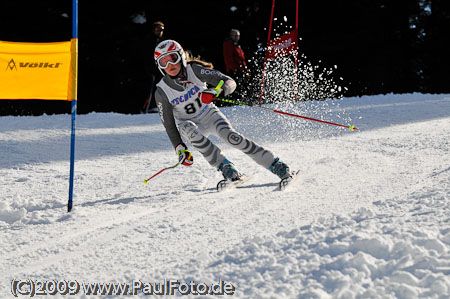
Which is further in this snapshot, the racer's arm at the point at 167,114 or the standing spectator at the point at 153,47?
the standing spectator at the point at 153,47

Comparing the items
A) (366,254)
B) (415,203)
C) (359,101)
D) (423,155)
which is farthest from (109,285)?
(359,101)

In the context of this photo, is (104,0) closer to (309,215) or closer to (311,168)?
(311,168)

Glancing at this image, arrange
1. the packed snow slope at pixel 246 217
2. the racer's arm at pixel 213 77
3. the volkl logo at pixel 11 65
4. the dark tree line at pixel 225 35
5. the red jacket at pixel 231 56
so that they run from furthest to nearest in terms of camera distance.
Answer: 1. the dark tree line at pixel 225 35
2. the red jacket at pixel 231 56
3. the racer's arm at pixel 213 77
4. the volkl logo at pixel 11 65
5. the packed snow slope at pixel 246 217

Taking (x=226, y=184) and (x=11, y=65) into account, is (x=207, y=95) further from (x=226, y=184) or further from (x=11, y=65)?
(x=11, y=65)

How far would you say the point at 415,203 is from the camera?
330 centimetres

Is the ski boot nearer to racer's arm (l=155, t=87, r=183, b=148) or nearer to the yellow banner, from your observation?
racer's arm (l=155, t=87, r=183, b=148)

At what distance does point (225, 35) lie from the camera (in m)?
15.3

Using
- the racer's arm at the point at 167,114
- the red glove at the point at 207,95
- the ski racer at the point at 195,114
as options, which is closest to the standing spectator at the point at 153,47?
the ski racer at the point at 195,114

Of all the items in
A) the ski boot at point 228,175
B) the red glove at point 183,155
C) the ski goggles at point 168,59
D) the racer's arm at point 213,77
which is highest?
the ski goggles at point 168,59

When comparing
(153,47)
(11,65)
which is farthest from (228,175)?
(153,47)

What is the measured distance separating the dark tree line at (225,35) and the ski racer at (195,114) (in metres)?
10.0

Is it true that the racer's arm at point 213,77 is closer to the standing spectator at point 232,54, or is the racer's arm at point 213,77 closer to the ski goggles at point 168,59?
the ski goggles at point 168,59

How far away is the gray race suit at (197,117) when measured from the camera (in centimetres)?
440

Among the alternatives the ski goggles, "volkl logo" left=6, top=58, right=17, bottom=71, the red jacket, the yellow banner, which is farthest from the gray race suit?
the red jacket
